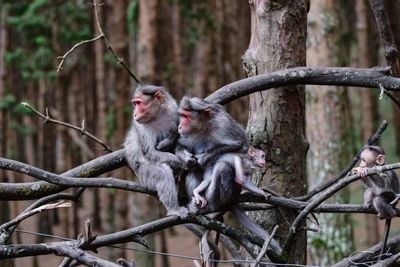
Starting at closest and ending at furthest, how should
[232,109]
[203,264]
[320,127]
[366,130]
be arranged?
[203,264] < [320,127] < [366,130] < [232,109]

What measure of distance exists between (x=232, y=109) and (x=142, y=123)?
11.9 metres

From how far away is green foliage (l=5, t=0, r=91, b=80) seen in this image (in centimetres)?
1488

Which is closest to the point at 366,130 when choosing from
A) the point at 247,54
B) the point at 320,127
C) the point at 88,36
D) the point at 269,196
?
the point at 320,127

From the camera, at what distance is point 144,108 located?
522 centimetres

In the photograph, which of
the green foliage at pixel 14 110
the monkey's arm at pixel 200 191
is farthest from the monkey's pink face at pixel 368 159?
the green foliage at pixel 14 110

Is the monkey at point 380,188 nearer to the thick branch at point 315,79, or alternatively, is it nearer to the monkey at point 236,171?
the thick branch at point 315,79

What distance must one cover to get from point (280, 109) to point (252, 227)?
950mm

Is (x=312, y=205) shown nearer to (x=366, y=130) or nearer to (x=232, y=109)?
(x=366, y=130)

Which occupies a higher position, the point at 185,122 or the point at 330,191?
the point at 185,122

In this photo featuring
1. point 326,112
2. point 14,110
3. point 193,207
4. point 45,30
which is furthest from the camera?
point 45,30

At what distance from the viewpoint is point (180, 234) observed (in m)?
18.0

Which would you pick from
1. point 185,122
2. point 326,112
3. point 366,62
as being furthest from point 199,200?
point 366,62

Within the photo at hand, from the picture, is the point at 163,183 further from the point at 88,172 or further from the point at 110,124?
the point at 110,124

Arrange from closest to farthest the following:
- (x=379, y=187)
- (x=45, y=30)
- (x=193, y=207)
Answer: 1. (x=193, y=207)
2. (x=379, y=187)
3. (x=45, y=30)
